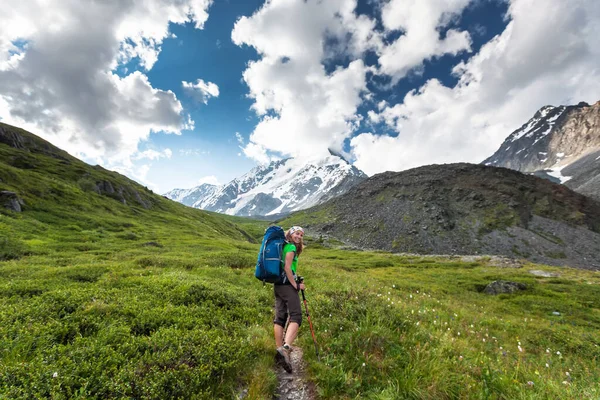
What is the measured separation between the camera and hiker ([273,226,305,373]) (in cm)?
762

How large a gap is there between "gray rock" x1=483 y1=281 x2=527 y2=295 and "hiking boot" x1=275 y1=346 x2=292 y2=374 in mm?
37339

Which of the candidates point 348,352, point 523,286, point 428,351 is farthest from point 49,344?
point 523,286

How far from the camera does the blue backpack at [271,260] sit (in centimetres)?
757

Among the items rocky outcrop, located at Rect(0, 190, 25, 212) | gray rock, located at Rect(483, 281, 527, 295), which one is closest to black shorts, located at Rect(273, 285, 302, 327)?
gray rock, located at Rect(483, 281, 527, 295)

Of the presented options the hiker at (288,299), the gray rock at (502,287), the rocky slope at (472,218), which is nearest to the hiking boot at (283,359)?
the hiker at (288,299)

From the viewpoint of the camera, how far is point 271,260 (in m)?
7.63

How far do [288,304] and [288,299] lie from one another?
165 mm

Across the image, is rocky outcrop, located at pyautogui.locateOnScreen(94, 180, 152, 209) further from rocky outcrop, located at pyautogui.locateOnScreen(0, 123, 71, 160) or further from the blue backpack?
the blue backpack

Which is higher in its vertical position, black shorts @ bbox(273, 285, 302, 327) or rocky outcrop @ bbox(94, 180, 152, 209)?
rocky outcrop @ bbox(94, 180, 152, 209)

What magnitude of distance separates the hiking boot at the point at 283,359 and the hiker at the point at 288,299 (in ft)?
0.16

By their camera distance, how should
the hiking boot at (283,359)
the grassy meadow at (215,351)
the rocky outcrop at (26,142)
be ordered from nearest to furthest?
the grassy meadow at (215,351) → the hiking boot at (283,359) → the rocky outcrop at (26,142)

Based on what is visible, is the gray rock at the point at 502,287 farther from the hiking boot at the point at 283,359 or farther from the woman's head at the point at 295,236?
the hiking boot at the point at 283,359

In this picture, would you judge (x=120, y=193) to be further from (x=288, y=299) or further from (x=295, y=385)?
(x=295, y=385)

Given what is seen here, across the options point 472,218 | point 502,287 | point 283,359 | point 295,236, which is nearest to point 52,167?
point 295,236
